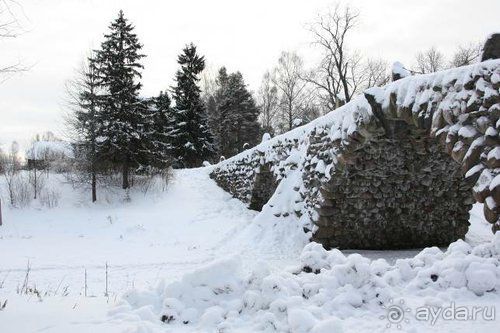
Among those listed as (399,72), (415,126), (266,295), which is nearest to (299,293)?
(266,295)

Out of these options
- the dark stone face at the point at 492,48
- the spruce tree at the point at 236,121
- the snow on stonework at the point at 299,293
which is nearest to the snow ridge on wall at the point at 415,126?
the dark stone face at the point at 492,48

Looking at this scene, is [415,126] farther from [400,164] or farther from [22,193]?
[22,193]

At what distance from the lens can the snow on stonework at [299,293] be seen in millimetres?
3316

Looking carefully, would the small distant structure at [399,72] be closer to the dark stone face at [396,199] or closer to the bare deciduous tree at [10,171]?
the dark stone face at [396,199]

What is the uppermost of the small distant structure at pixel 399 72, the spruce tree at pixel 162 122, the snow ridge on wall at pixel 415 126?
the spruce tree at pixel 162 122

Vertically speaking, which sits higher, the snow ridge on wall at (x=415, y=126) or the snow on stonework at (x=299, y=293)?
the snow ridge on wall at (x=415, y=126)

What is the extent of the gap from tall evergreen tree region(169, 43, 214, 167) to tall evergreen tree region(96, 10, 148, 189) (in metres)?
9.64

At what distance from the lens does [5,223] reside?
47.0ft

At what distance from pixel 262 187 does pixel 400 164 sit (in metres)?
6.28

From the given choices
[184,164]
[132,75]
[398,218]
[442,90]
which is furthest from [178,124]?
[442,90]

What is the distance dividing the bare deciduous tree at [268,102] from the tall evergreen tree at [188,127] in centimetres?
1232

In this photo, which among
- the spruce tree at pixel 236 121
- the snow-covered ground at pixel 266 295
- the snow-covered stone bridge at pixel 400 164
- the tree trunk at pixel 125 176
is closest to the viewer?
the snow-covered ground at pixel 266 295

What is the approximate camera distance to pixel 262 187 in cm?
1393

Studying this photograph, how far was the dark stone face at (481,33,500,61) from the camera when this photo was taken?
18.3ft
